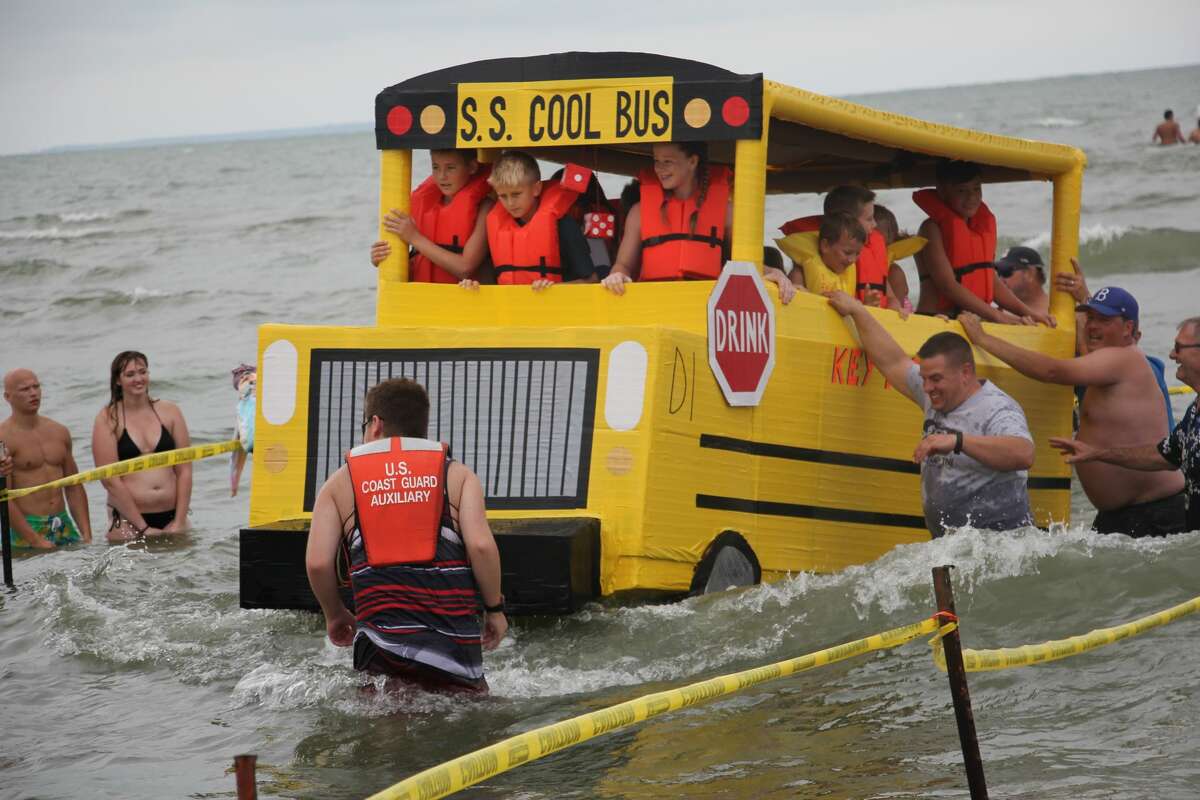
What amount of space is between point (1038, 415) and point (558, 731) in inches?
224

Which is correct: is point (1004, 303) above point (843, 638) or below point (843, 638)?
above

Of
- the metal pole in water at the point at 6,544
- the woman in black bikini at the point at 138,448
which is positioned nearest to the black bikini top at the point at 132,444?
the woman in black bikini at the point at 138,448

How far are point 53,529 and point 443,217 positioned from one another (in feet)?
15.1

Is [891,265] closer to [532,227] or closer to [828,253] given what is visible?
[828,253]

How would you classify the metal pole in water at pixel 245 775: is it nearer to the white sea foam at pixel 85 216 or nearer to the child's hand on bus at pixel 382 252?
the child's hand on bus at pixel 382 252

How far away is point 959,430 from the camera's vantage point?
24.5ft

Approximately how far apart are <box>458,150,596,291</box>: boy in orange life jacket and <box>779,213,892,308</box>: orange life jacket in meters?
1.33

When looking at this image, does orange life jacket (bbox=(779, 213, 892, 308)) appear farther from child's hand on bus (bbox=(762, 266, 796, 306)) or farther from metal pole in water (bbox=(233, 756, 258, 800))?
metal pole in water (bbox=(233, 756, 258, 800))

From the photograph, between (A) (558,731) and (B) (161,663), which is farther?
(B) (161,663)

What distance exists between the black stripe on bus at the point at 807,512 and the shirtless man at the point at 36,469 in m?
5.36

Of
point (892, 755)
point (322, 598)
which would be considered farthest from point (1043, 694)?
point (322, 598)

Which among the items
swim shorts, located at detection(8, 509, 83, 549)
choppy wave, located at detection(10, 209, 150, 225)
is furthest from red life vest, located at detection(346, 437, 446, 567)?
choppy wave, located at detection(10, 209, 150, 225)

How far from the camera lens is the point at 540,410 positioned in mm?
6688

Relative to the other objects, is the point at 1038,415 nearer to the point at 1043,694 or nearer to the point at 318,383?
the point at 1043,694
